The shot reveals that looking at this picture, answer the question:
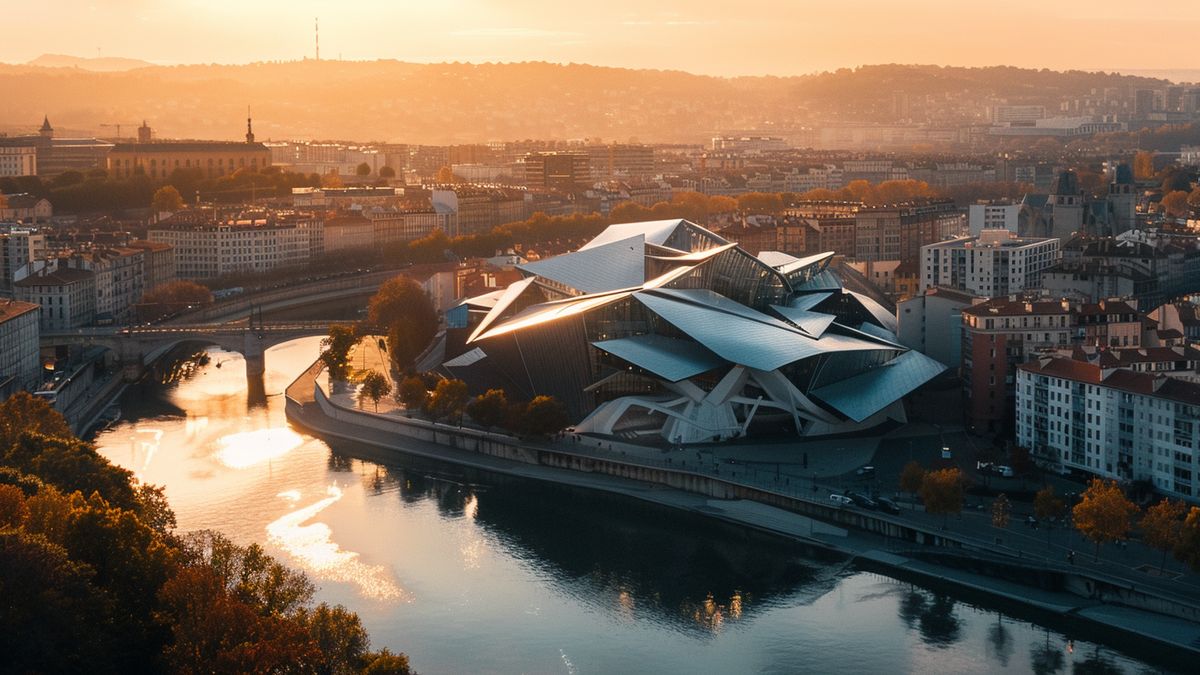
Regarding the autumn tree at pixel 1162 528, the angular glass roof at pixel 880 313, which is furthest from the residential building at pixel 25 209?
the autumn tree at pixel 1162 528

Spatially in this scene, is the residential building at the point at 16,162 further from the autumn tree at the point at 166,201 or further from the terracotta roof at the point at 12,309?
the terracotta roof at the point at 12,309

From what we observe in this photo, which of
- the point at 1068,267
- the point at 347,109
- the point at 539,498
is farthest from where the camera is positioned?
the point at 347,109

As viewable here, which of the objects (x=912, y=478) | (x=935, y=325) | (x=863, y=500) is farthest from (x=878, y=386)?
(x=912, y=478)

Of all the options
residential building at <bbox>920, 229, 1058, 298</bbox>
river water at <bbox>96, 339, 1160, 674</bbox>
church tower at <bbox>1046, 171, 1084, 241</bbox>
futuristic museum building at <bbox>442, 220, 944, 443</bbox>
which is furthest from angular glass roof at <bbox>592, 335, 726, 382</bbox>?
church tower at <bbox>1046, 171, 1084, 241</bbox>

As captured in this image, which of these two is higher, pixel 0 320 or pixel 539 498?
pixel 0 320

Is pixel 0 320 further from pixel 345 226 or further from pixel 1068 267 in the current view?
pixel 345 226

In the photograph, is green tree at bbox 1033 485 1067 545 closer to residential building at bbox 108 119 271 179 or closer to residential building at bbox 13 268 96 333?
residential building at bbox 13 268 96 333

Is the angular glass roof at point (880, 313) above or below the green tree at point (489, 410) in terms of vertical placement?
above

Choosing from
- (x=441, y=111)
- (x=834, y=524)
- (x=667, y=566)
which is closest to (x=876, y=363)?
(x=834, y=524)
